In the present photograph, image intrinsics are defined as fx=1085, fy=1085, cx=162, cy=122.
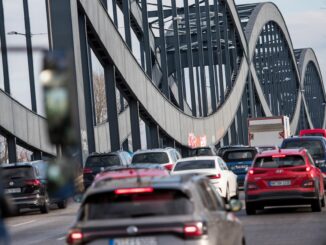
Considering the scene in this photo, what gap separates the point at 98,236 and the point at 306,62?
116m

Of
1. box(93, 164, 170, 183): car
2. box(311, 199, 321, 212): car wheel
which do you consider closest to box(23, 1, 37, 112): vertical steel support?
box(311, 199, 321, 212): car wheel

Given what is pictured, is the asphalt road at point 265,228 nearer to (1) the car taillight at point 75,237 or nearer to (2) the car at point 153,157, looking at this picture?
(2) the car at point 153,157

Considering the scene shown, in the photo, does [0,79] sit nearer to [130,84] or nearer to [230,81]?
[130,84]

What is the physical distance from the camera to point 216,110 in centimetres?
7725

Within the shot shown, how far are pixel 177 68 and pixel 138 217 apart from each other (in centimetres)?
5528

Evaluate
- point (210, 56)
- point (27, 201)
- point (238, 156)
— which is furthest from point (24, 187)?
point (210, 56)

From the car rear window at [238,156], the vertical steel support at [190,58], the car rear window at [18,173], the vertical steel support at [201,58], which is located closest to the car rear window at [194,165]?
the car rear window at [18,173]

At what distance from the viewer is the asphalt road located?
17594 mm

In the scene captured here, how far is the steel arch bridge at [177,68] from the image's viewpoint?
45.0 metres

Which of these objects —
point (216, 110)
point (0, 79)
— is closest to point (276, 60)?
point (216, 110)

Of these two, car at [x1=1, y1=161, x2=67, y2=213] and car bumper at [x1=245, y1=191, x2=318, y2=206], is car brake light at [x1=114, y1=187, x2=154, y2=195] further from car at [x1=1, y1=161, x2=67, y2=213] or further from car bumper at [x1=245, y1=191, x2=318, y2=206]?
car at [x1=1, y1=161, x2=67, y2=213]

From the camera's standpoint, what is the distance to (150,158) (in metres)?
36.1

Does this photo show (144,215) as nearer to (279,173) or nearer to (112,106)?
(279,173)

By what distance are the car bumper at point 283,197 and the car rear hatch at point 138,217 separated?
566 inches
